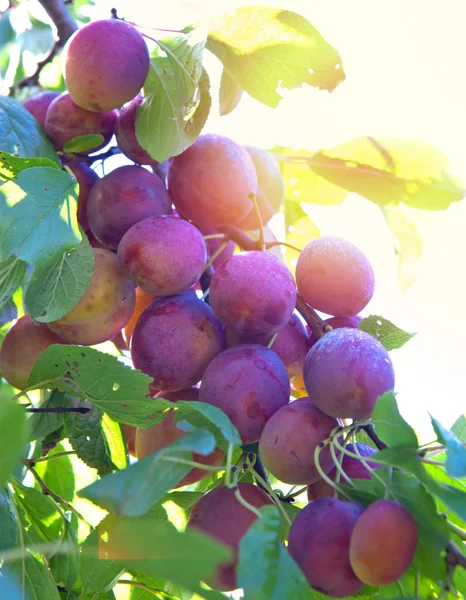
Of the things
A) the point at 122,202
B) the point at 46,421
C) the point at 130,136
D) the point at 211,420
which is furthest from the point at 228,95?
the point at 211,420

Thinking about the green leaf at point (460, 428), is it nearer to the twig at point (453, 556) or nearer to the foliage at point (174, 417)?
the foliage at point (174, 417)

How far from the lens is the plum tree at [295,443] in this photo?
0.66 m

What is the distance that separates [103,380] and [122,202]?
27 centimetres

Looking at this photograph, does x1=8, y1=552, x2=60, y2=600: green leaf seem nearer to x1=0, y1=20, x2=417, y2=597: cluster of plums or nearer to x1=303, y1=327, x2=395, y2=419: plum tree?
x1=0, y1=20, x2=417, y2=597: cluster of plums

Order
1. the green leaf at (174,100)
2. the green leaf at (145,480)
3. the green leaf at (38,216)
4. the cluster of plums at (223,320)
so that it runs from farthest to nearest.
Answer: the green leaf at (174,100)
the green leaf at (38,216)
the cluster of plums at (223,320)
the green leaf at (145,480)

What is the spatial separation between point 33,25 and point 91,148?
889mm

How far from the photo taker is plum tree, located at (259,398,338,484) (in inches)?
26.1

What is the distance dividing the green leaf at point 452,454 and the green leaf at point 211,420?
0.17 metres

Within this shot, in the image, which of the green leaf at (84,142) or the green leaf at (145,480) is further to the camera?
the green leaf at (84,142)

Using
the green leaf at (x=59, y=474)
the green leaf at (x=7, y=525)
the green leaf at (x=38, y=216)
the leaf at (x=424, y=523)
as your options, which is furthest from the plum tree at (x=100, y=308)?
the leaf at (x=424, y=523)

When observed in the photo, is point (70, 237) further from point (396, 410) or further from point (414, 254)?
point (414, 254)

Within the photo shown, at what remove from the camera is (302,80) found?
1079 mm

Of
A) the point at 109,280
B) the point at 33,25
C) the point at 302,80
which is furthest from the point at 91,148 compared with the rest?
the point at 33,25

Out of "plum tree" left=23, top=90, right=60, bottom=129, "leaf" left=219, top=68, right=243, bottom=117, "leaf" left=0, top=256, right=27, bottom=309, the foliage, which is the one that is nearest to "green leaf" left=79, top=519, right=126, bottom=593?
the foliage
